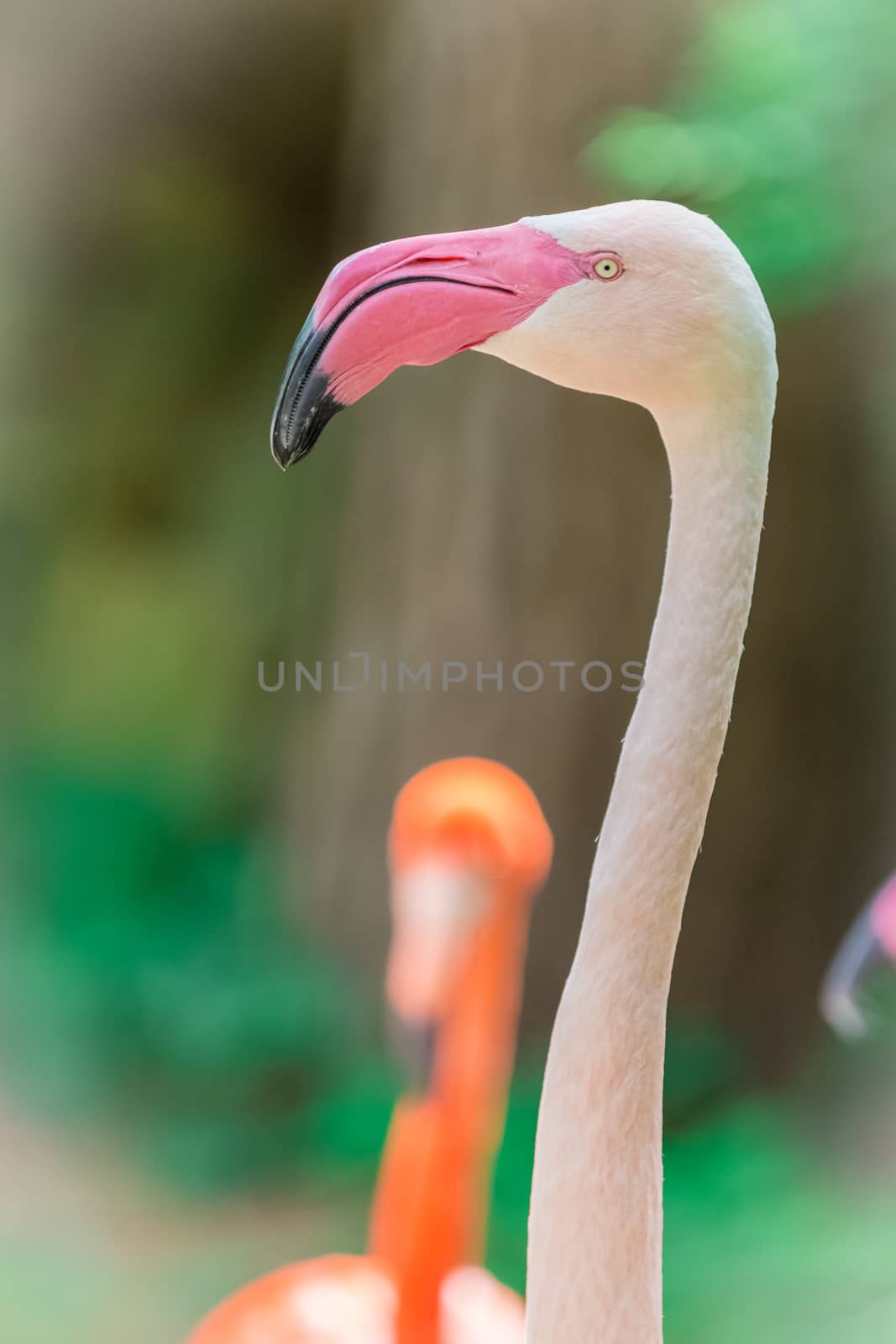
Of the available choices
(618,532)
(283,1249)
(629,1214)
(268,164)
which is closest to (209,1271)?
(283,1249)

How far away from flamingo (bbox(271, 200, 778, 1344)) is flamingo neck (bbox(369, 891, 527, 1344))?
445 mm

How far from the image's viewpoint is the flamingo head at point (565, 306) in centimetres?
53

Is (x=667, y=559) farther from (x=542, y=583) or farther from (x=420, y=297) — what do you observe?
(x=542, y=583)

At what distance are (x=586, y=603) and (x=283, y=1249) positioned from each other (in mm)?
931

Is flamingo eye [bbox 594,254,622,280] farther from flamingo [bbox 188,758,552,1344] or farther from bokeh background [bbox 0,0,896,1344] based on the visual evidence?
bokeh background [bbox 0,0,896,1344]

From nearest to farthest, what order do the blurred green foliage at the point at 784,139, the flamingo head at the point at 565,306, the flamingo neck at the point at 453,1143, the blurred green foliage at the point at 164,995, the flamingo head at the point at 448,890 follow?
1. the flamingo head at the point at 565,306
2. the flamingo neck at the point at 453,1143
3. the flamingo head at the point at 448,890
4. the blurred green foliage at the point at 784,139
5. the blurred green foliage at the point at 164,995

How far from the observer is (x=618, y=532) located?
1.54 m

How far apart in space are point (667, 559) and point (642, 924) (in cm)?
17

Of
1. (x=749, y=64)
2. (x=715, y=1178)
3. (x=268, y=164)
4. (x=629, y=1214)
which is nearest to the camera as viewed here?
(x=629, y=1214)

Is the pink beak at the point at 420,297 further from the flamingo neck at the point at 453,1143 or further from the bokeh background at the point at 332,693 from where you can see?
the bokeh background at the point at 332,693

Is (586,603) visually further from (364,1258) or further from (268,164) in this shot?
(364,1258)

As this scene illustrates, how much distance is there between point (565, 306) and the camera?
0.55m

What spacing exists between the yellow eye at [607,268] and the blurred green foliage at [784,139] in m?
0.94

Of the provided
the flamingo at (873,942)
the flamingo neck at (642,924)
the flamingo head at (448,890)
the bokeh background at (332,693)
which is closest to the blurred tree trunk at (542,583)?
the bokeh background at (332,693)
